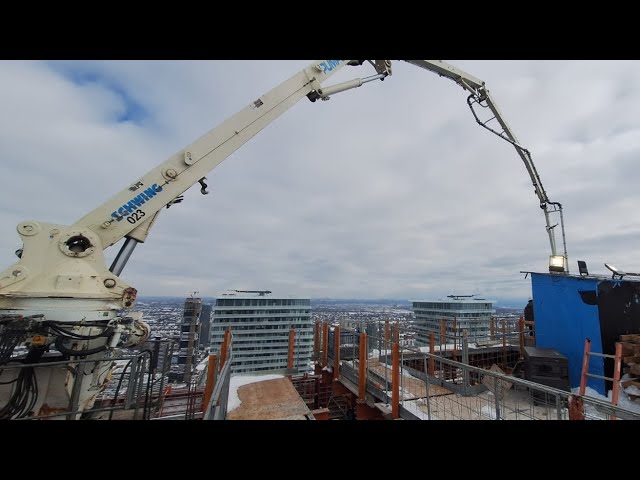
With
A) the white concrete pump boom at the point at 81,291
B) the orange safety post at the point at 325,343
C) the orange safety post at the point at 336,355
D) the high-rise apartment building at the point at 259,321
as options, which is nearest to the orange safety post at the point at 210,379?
the white concrete pump boom at the point at 81,291

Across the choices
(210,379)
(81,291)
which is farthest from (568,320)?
(81,291)

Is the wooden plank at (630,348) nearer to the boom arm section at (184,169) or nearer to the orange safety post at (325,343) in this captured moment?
the orange safety post at (325,343)

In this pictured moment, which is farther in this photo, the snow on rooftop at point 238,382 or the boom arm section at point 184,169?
the snow on rooftop at point 238,382

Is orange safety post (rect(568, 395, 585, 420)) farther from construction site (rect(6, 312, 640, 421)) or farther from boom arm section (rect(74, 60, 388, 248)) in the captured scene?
boom arm section (rect(74, 60, 388, 248))

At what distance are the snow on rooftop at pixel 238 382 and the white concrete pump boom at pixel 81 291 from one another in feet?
8.87

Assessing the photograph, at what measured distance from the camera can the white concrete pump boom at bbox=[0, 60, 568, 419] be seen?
4379 mm

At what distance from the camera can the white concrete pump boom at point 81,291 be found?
172 inches

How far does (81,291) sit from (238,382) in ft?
17.2

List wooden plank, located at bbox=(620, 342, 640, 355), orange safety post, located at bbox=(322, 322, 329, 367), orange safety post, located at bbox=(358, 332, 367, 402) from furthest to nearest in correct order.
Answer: orange safety post, located at bbox=(322, 322, 329, 367), orange safety post, located at bbox=(358, 332, 367, 402), wooden plank, located at bbox=(620, 342, 640, 355)

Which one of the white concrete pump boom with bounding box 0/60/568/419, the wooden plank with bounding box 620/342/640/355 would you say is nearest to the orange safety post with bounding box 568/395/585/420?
the wooden plank with bounding box 620/342/640/355

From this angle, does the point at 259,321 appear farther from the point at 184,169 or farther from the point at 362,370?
the point at 184,169

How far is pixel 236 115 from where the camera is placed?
7070 millimetres

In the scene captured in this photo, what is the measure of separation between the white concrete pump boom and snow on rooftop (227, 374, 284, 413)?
8.87ft

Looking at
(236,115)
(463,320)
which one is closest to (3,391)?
(236,115)
